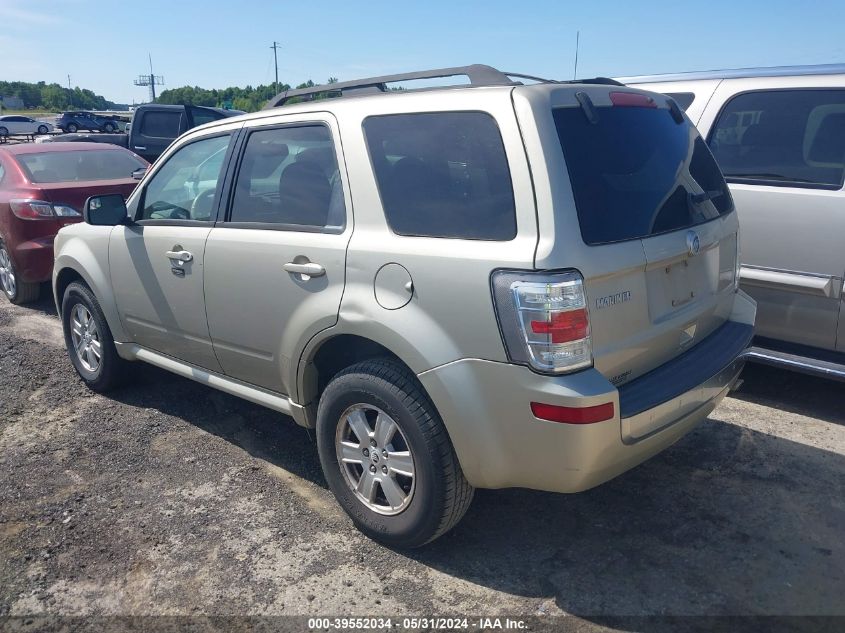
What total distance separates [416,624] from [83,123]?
2053 inches

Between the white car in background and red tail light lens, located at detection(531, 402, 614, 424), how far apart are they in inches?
2122

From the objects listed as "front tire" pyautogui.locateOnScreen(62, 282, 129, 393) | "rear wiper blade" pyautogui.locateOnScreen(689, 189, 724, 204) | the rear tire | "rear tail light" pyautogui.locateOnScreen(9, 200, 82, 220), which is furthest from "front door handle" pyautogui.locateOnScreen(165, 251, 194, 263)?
the rear tire

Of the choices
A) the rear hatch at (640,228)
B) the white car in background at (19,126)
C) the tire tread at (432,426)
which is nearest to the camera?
the rear hatch at (640,228)

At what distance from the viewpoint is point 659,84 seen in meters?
5.38

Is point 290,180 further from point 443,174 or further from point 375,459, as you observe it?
point 375,459

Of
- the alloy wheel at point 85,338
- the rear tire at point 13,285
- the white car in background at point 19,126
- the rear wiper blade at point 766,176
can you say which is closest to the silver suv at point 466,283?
the rear wiper blade at point 766,176

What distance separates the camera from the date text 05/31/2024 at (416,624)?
280 centimetres

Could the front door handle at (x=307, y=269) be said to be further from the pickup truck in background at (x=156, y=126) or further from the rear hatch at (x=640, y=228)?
the pickup truck in background at (x=156, y=126)

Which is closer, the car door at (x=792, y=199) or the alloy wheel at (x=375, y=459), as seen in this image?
the alloy wheel at (x=375, y=459)

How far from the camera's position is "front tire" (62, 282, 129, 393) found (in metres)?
4.91

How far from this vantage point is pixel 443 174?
9.78 feet

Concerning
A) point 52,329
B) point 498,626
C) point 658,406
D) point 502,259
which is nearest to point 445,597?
point 498,626

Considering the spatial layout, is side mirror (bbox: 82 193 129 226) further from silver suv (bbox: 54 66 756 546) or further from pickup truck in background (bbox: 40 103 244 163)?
pickup truck in background (bbox: 40 103 244 163)

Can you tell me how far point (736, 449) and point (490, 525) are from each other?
1637 mm
